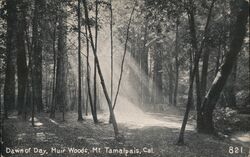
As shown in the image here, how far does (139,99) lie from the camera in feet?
163

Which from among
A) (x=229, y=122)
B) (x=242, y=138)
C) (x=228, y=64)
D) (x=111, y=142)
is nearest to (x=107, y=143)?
(x=111, y=142)

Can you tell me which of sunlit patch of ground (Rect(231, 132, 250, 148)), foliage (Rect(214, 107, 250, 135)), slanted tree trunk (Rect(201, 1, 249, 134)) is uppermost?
slanted tree trunk (Rect(201, 1, 249, 134))

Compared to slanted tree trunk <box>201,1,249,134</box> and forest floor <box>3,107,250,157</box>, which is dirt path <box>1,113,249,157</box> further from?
slanted tree trunk <box>201,1,249,134</box>

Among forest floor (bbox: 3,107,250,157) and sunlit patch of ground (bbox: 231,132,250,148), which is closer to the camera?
forest floor (bbox: 3,107,250,157)

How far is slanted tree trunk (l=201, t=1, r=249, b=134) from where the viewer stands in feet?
65.6

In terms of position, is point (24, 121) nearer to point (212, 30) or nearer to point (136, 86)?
point (212, 30)

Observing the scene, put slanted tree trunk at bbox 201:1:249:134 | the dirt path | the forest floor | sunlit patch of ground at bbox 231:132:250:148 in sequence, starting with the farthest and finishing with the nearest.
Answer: sunlit patch of ground at bbox 231:132:250:148 → slanted tree trunk at bbox 201:1:249:134 → the dirt path → the forest floor

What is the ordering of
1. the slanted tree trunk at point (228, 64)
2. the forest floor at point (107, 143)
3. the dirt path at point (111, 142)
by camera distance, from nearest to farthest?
the forest floor at point (107, 143) → the dirt path at point (111, 142) → the slanted tree trunk at point (228, 64)

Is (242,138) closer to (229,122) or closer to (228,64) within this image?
(229,122)

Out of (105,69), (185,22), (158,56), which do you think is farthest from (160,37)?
(105,69)

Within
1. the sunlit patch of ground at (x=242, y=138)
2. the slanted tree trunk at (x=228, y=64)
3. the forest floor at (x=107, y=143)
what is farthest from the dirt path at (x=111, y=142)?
the slanted tree trunk at (x=228, y=64)

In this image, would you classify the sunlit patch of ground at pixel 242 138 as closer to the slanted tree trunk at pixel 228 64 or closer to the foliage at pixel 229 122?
the foliage at pixel 229 122

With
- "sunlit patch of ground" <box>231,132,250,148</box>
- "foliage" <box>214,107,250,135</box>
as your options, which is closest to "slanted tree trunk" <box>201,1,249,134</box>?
"sunlit patch of ground" <box>231,132,250,148</box>

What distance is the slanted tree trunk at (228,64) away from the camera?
20.0 meters
